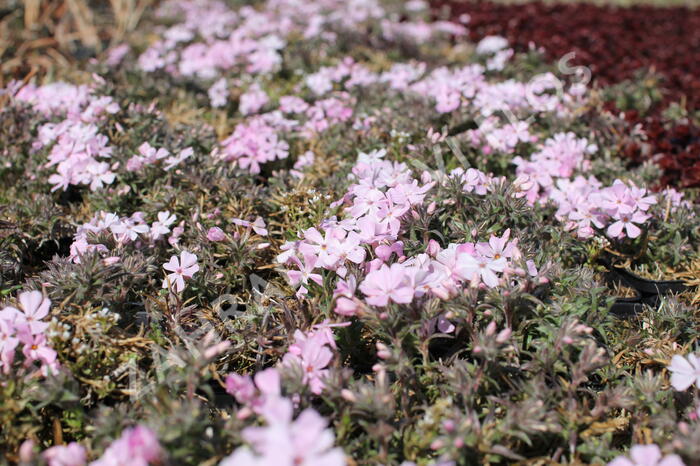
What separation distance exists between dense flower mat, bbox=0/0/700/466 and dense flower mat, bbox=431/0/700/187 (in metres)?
0.14

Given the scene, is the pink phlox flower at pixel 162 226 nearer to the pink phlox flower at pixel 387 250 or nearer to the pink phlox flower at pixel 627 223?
the pink phlox flower at pixel 387 250

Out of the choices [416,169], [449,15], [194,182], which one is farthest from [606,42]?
[194,182]

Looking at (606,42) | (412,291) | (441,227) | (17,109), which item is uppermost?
(17,109)

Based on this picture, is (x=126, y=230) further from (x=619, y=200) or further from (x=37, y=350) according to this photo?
(x=619, y=200)

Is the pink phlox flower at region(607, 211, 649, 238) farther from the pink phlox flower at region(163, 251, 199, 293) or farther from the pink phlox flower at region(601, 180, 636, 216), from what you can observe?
the pink phlox flower at region(163, 251, 199, 293)

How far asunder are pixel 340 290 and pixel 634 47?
204 inches

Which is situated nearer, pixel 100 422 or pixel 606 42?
pixel 100 422

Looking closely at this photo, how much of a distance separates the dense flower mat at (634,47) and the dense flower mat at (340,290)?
14cm

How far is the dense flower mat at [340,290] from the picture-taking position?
163 centimetres

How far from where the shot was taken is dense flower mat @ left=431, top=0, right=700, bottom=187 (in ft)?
11.4

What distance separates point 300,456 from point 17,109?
317cm

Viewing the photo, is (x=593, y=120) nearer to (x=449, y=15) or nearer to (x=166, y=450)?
(x=166, y=450)

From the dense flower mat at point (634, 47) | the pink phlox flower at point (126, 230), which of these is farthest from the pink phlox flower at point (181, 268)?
the dense flower mat at point (634, 47)

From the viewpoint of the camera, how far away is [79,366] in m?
1.79
